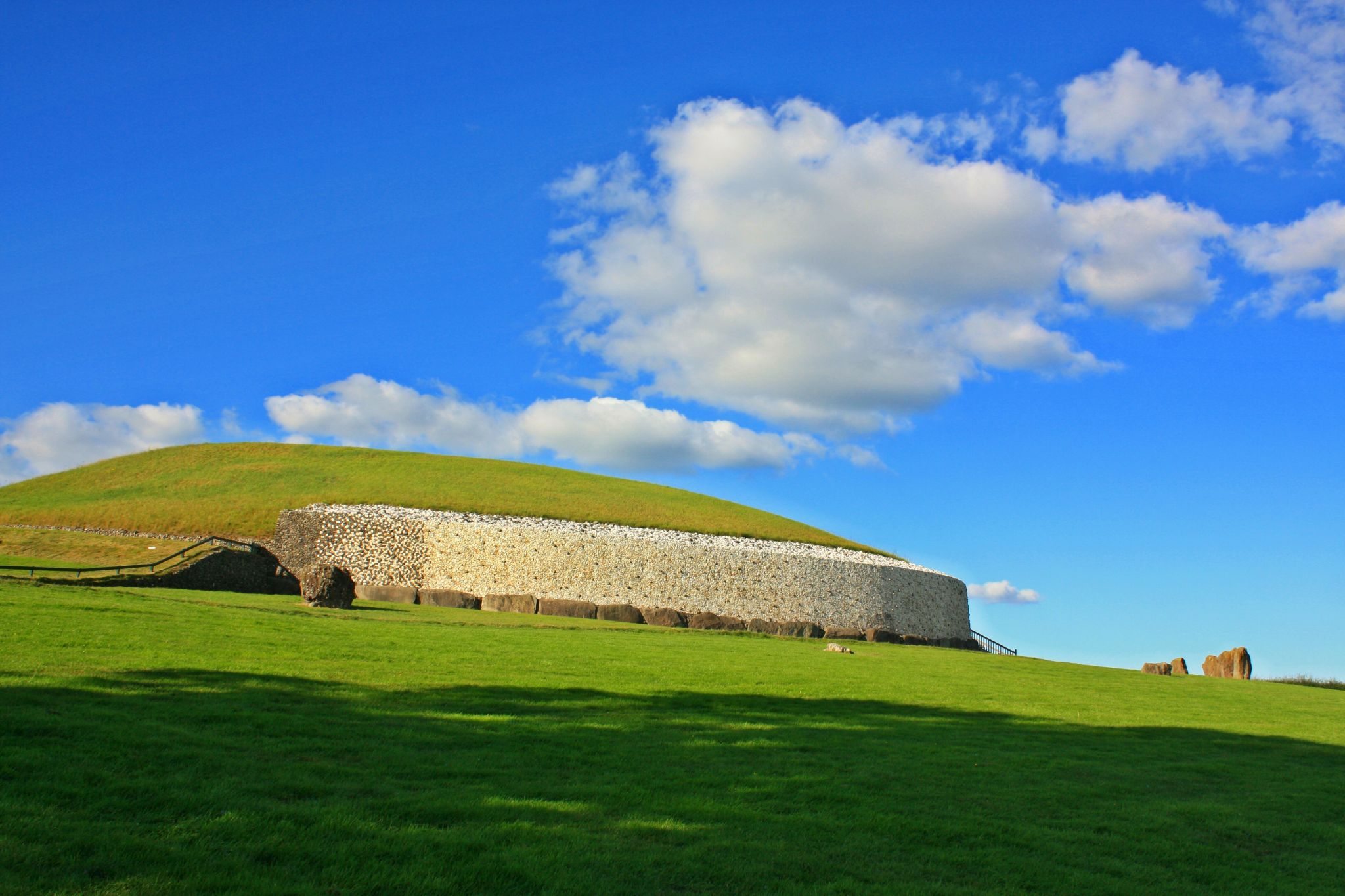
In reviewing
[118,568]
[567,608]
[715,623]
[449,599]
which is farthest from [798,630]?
[118,568]

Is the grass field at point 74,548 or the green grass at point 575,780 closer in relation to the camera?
the green grass at point 575,780

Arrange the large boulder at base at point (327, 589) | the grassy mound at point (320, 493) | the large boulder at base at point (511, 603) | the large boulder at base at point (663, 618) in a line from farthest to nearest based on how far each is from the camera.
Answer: the grassy mound at point (320, 493) < the large boulder at base at point (663, 618) < the large boulder at base at point (511, 603) < the large boulder at base at point (327, 589)

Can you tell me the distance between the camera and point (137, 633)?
14.2m

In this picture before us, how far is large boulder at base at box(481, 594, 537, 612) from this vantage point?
109 ft

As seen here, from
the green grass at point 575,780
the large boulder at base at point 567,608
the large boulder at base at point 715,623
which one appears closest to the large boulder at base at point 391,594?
the large boulder at base at point 567,608

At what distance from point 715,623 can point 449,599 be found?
9.97 meters

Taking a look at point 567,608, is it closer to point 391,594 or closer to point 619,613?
point 619,613

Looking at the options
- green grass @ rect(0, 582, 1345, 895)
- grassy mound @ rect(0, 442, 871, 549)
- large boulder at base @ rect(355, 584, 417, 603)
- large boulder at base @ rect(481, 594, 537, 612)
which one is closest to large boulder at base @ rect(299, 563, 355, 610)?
large boulder at base @ rect(355, 584, 417, 603)

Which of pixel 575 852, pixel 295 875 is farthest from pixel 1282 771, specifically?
pixel 295 875

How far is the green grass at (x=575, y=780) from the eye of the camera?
566 cm

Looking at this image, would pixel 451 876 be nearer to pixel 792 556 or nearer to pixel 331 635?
pixel 331 635

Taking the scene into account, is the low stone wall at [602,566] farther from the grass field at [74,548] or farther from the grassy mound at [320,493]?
the grass field at [74,548]

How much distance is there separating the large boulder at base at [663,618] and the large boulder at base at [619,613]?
0.36 metres

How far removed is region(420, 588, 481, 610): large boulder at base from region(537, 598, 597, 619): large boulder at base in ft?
7.73
